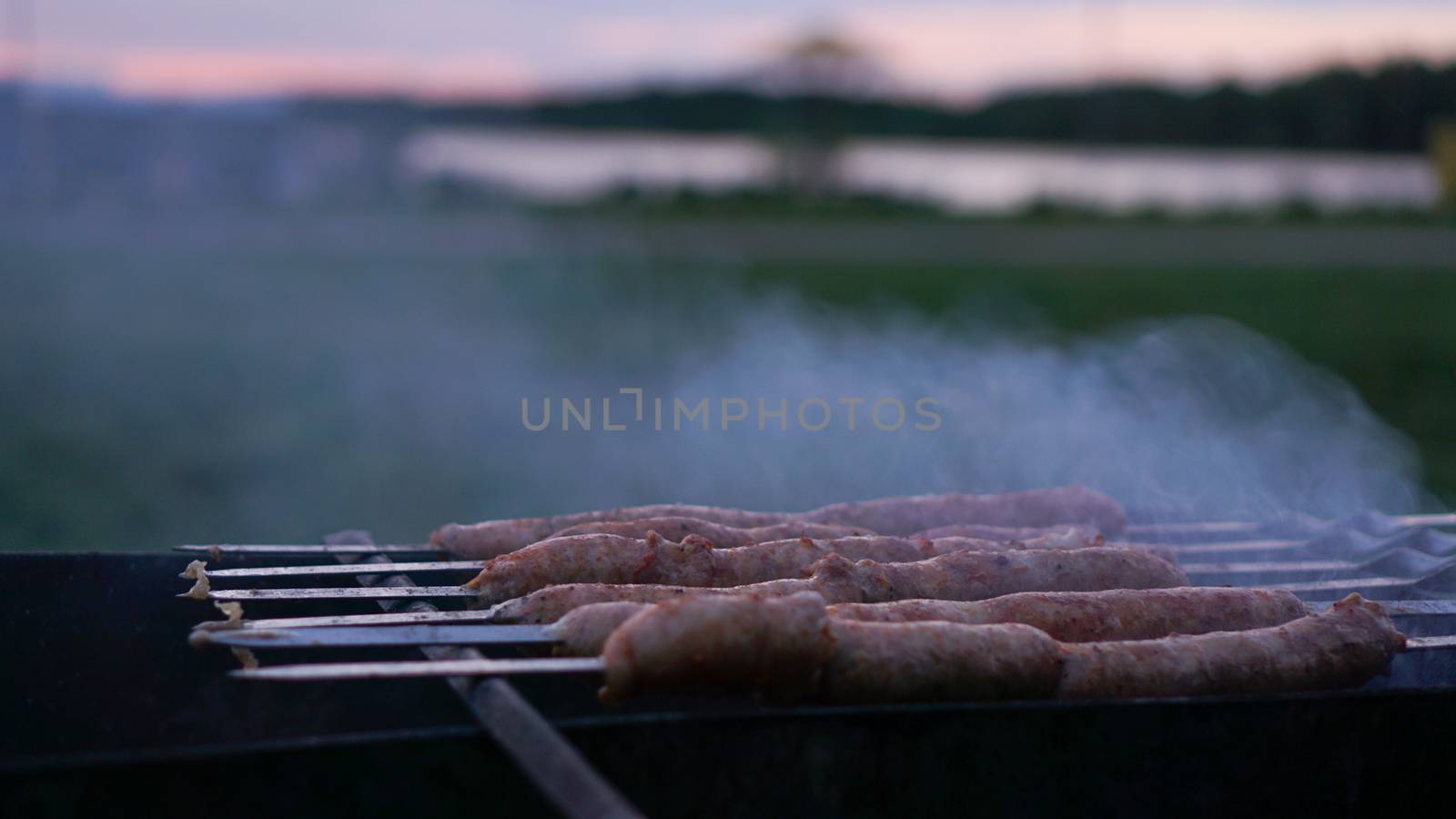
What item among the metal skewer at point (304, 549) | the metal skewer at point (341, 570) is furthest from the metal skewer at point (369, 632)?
the metal skewer at point (304, 549)

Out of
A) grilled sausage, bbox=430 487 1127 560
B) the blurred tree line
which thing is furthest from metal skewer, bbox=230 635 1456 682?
the blurred tree line

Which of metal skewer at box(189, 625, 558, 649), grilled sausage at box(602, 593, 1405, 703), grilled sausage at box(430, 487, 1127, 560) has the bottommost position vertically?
grilled sausage at box(602, 593, 1405, 703)

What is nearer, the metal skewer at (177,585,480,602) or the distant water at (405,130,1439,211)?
the metal skewer at (177,585,480,602)

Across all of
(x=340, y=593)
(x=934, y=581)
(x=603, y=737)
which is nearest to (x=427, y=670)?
(x=603, y=737)

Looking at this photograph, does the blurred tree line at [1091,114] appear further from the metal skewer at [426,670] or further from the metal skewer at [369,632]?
the metal skewer at [426,670]

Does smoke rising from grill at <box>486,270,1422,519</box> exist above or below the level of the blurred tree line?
below

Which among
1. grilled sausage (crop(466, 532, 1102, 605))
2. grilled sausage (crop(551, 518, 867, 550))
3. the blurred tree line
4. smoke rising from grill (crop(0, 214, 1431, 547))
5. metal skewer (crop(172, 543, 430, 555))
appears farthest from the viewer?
the blurred tree line

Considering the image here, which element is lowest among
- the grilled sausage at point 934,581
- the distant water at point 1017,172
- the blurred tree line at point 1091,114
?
the grilled sausage at point 934,581

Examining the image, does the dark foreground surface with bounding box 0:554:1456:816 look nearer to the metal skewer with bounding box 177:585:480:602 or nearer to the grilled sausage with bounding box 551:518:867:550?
the metal skewer with bounding box 177:585:480:602
